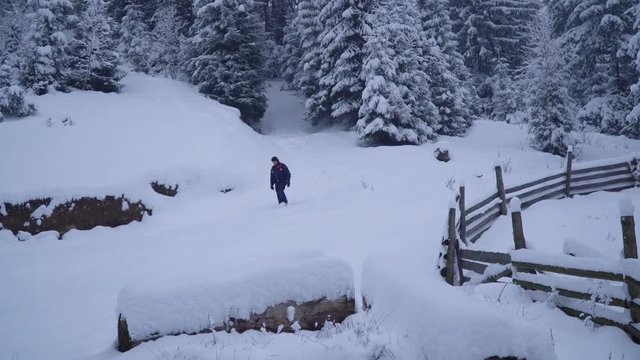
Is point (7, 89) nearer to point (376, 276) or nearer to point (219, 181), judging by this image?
point (219, 181)

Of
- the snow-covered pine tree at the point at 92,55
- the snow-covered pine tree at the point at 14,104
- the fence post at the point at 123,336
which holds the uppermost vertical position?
the snow-covered pine tree at the point at 92,55

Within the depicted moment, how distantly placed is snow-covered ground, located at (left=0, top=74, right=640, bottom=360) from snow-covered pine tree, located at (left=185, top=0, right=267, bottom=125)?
230 centimetres

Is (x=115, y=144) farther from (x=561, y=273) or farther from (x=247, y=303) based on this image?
(x=561, y=273)

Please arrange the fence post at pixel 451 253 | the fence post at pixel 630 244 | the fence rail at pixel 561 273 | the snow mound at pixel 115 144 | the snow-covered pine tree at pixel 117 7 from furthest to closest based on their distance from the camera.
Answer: the snow-covered pine tree at pixel 117 7, the snow mound at pixel 115 144, the fence post at pixel 451 253, the fence rail at pixel 561 273, the fence post at pixel 630 244

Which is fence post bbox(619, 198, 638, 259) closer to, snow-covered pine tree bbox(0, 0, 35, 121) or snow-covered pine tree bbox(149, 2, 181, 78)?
snow-covered pine tree bbox(0, 0, 35, 121)

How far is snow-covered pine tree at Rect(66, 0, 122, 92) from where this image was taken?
20594 millimetres

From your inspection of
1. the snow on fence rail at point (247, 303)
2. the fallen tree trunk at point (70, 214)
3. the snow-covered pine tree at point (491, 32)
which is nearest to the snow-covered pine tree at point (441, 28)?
the snow-covered pine tree at point (491, 32)

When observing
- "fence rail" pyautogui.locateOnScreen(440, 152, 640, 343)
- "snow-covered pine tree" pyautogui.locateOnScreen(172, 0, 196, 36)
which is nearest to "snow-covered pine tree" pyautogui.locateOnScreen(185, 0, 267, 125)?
"snow-covered pine tree" pyautogui.locateOnScreen(172, 0, 196, 36)

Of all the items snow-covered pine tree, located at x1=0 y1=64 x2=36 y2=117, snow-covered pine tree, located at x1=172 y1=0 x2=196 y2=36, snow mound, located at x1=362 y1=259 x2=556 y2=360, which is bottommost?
snow mound, located at x1=362 y1=259 x2=556 y2=360

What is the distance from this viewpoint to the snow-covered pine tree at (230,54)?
78.1 ft

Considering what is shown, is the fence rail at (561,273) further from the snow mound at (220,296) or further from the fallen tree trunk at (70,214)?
the fallen tree trunk at (70,214)

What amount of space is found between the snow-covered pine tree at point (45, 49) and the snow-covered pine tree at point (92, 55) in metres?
0.79

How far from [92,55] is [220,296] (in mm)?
21501

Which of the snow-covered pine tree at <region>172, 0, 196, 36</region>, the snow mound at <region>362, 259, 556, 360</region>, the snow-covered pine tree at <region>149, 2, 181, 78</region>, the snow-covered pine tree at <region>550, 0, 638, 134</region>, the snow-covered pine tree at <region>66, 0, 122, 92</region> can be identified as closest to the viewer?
the snow mound at <region>362, 259, 556, 360</region>
